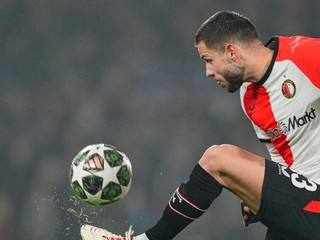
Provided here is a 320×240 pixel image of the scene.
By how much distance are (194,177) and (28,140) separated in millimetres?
2825

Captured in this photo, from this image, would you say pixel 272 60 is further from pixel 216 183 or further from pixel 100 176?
pixel 100 176

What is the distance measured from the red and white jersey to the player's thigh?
0.33 metres

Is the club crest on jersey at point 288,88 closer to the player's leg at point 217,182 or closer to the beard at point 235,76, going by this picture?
the beard at point 235,76

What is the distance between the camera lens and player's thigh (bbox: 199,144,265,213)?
8.43 feet

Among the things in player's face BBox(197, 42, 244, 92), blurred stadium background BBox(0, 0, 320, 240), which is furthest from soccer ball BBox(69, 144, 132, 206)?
blurred stadium background BBox(0, 0, 320, 240)

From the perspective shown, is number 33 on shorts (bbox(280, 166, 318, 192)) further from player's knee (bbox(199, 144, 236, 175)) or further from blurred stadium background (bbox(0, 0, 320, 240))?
blurred stadium background (bbox(0, 0, 320, 240))

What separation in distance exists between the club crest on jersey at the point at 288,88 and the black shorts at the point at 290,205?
39 cm

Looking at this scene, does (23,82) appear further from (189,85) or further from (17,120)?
(189,85)

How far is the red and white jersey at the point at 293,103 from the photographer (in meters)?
Answer: 2.79

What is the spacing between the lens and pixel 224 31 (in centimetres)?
292

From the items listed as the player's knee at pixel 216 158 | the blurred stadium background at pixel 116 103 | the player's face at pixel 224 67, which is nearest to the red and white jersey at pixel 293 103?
the player's face at pixel 224 67

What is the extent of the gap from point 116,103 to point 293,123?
267 centimetres

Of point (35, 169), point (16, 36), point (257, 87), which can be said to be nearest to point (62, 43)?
point (16, 36)

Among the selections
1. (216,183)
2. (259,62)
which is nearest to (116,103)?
(259,62)
